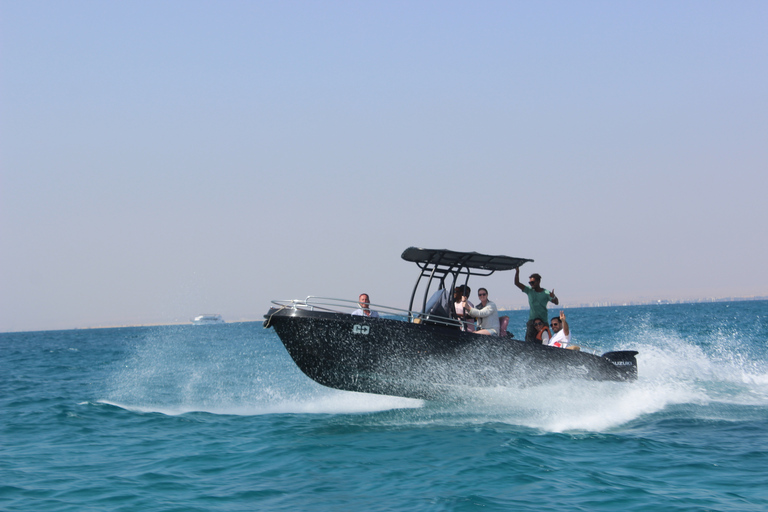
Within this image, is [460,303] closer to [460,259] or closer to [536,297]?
[460,259]

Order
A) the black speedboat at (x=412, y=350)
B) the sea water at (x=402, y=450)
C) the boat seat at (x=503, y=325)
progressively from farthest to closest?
the boat seat at (x=503, y=325)
the black speedboat at (x=412, y=350)
the sea water at (x=402, y=450)

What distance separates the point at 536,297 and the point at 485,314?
140 cm

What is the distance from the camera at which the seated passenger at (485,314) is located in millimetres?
10641

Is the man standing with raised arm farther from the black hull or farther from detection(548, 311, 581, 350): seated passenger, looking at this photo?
the black hull

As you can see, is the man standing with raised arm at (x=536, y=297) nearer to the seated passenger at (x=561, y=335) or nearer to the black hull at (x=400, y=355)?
the seated passenger at (x=561, y=335)

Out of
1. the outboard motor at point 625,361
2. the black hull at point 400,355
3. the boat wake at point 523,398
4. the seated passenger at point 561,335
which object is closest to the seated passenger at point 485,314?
the black hull at point 400,355

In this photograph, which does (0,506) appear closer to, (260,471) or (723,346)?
(260,471)

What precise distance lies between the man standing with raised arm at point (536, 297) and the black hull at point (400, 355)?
3.62 feet

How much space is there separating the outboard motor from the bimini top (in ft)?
7.88

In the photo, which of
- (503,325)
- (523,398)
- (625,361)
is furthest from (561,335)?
(625,361)

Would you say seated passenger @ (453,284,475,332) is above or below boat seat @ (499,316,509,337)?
above

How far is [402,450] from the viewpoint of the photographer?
8.16 meters

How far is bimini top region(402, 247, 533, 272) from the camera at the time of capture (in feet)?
34.1

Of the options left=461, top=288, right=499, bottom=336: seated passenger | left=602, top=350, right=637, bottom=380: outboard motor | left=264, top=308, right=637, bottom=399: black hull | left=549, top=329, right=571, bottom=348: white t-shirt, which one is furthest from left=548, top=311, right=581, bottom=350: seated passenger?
left=461, top=288, right=499, bottom=336: seated passenger
